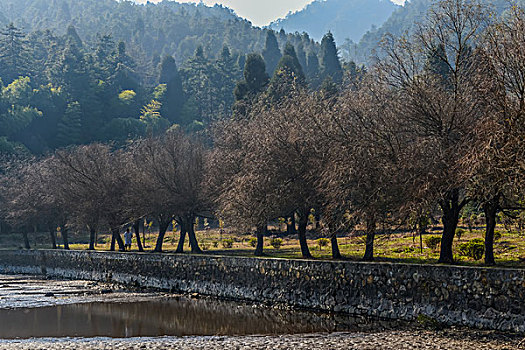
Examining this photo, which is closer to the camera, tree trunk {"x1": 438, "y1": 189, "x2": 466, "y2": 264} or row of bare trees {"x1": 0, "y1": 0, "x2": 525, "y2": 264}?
row of bare trees {"x1": 0, "y1": 0, "x2": 525, "y2": 264}

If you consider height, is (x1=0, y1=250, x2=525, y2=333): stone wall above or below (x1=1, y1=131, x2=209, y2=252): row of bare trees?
below

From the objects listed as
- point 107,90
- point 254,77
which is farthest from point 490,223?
point 107,90

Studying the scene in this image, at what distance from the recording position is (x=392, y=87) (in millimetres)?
28891

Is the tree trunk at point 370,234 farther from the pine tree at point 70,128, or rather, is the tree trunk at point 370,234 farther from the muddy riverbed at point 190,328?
the pine tree at point 70,128

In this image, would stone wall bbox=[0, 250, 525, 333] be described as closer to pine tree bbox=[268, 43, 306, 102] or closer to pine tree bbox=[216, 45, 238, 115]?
pine tree bbox=[268, 43, 306, 102]

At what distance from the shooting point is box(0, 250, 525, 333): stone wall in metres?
19.5

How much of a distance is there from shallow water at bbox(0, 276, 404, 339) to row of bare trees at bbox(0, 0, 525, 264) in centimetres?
565

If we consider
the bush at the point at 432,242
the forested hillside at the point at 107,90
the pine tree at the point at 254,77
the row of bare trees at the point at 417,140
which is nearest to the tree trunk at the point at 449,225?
the row of bare trees at the point at 417,140

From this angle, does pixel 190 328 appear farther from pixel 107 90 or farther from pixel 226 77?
pixel 226 77

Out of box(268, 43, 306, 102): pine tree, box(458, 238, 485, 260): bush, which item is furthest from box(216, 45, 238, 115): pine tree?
box(458, 238, 485, 260): bush

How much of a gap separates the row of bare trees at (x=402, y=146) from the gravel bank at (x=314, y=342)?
5.13 m

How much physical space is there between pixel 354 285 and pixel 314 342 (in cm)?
509

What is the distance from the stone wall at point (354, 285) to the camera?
19.5 meters

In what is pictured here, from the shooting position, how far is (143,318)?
86.1ft
